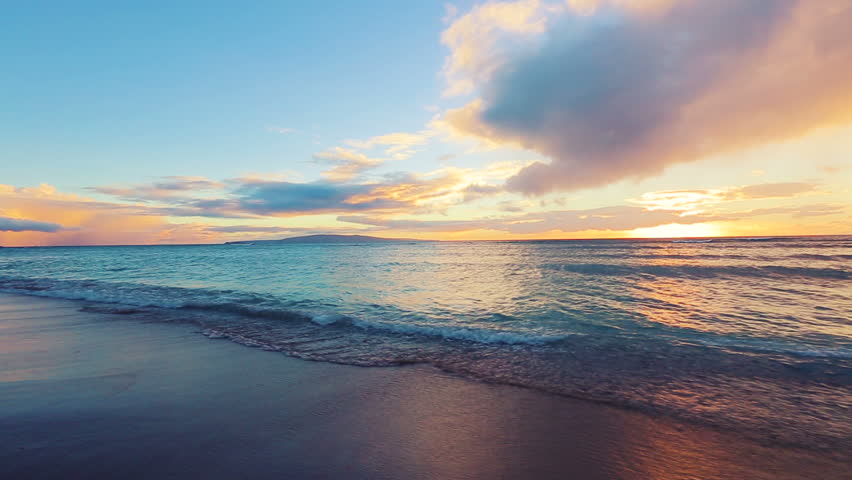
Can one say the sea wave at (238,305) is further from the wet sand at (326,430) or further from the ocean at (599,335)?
the wet sand at (326,430)

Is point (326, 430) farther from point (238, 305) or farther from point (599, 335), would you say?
point (238, 305)

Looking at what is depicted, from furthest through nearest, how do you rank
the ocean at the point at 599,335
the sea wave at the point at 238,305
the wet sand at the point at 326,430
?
the sea wave at the point at 238,305, the ocean at the point at 599,335, the wet sand at the point at 326,430

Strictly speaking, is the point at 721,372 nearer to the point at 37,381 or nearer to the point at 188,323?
the point at 37,381

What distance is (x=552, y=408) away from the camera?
5176mm

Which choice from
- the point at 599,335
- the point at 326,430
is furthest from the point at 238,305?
the point at 599,335

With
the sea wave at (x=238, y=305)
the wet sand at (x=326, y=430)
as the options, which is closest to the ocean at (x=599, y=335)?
the sea wave at (x=238, y=305)

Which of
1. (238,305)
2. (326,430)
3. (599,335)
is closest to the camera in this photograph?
(326,430)

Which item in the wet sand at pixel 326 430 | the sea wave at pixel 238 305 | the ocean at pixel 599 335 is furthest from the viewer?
the sea wave at pixel 238 305

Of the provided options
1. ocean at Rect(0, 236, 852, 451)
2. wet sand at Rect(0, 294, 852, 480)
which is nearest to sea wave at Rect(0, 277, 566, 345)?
ocean at Rect(0, 236, 852, 451)

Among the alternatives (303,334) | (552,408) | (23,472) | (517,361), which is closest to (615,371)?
(517,361)

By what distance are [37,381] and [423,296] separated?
1232cm

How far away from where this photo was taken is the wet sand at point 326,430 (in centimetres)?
369

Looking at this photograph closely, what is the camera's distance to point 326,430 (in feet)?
14.6

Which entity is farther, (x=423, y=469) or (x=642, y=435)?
(x=642, y=435)
